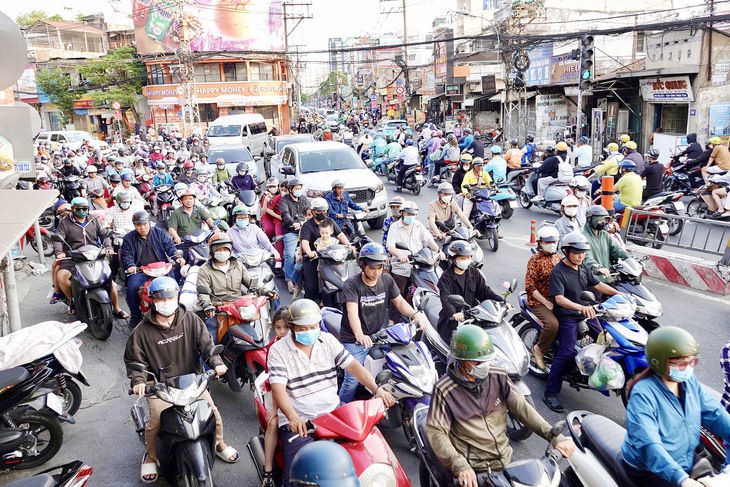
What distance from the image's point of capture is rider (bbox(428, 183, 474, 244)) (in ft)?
31.2

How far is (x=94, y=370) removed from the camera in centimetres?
762

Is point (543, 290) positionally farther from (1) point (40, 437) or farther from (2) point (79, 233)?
(2) point (79, 233)

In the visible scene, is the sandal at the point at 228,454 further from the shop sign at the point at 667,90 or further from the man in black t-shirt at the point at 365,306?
the shop sign at the point at 667,90

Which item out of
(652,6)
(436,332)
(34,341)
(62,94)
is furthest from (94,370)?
(62,94)

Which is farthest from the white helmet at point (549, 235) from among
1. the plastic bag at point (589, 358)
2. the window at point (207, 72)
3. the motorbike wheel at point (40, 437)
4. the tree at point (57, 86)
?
the tree at point (57, 86)

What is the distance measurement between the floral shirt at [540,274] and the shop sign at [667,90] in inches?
669

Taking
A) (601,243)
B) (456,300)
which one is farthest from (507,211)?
(456,300)

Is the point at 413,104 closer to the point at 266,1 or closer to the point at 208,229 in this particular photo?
the point at 266,1

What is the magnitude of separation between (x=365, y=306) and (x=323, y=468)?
2699mm

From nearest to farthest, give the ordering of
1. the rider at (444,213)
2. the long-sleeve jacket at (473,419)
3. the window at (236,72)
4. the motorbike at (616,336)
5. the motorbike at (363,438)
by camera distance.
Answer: the motorbike at (363,438) < the long-sleeve jacket at (473,419) < the motorbike at (616,336) < the rider at (444,213) < the window at (236,72)

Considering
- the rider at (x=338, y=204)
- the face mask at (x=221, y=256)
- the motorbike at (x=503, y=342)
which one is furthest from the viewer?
the rider at (x=338, y=204)

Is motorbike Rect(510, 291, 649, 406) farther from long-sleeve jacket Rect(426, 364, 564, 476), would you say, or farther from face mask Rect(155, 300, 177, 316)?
face mask Rect(155, 300, 177, 316)

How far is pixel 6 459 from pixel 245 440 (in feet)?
6.61

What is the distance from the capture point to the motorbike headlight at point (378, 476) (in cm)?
353
